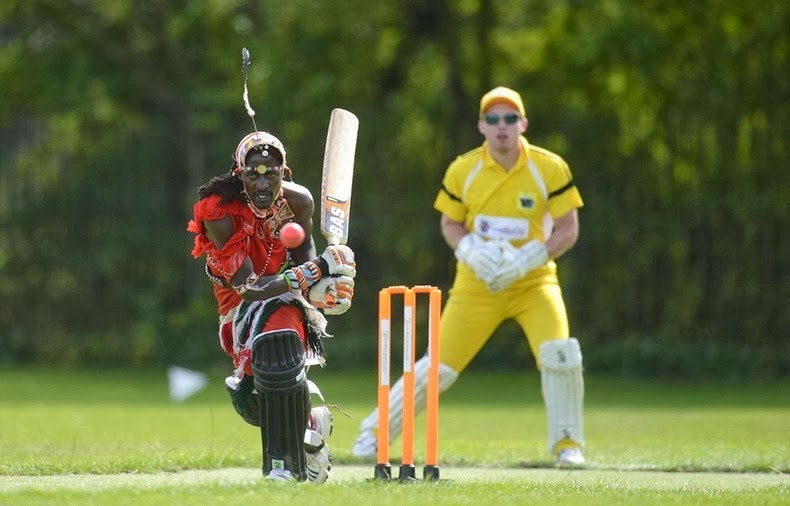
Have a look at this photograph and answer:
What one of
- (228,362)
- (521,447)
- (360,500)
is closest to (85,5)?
(228,362)

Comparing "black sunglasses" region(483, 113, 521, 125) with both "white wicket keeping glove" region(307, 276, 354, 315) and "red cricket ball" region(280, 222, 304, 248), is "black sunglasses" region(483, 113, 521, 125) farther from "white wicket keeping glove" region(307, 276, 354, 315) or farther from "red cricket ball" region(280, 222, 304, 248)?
"red cricket ball" region(280, 222, 304, 248)

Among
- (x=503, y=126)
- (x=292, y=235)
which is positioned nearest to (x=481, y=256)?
(x=503, y=126)

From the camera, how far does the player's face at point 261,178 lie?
6363 mm

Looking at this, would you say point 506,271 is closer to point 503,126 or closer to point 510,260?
point 510,260

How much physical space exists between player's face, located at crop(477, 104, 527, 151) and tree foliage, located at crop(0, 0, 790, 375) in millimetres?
7235

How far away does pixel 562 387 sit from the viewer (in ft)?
27.0

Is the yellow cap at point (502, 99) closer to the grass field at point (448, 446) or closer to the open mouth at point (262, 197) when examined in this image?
the grass field at point (448, 446)

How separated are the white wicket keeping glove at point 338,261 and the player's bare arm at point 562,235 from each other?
2.25m

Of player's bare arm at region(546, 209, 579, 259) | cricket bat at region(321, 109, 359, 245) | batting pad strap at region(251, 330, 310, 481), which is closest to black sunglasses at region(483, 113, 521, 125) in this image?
player's bare arm at region(546, 209, 579, 259)

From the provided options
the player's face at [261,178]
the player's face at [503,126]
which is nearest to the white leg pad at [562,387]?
the player's face at [503,126]

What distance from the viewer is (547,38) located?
58.9 ft

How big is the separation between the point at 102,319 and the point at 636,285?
6.14 metres

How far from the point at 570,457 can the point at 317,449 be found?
195 centimetres

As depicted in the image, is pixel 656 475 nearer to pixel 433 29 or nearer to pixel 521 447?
pixel 521 447
